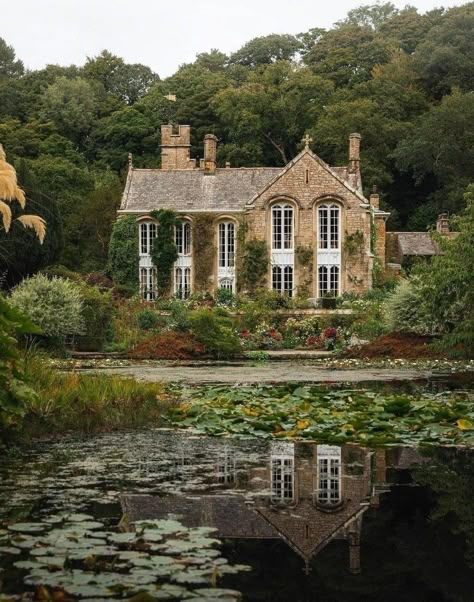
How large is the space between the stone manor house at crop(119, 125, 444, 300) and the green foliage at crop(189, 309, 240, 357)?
16.2 m

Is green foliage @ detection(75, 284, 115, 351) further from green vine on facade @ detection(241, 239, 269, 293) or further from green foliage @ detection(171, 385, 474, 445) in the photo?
green foliage @ detection(171, 385, 474, 445)

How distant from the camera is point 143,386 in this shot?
55.1 feet

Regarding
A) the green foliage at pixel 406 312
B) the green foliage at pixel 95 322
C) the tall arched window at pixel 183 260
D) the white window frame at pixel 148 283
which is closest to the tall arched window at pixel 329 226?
the tall arched window at pixel 183 260

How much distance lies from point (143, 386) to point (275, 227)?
35191 mm

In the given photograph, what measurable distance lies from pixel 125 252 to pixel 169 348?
18.5 m

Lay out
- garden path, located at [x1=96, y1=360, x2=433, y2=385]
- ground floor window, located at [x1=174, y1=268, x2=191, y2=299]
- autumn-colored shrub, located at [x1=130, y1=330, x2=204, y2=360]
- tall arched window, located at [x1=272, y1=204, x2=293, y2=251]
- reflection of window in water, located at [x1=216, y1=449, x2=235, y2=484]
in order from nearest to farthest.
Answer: reflection of window in water, located at [x1=216, y1=449, x2=235, y2=484] < garden path, located at [x1=96, y1=360, x2=433, y2=385] < autumn-colored shrub, located at [x1=130, y1=330, x2=204, y2=360] < tall arched window, located at [x1=272, y1=204, x2=293, y2=251] < ground floor window, located at [x1=174, y1=268, x2=191, y2=299]

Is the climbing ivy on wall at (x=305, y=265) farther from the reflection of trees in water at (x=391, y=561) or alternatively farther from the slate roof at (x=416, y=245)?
the reflection of trees in water at (x=391, y=561)

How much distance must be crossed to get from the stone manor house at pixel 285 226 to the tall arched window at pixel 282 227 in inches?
Answer: 2.0

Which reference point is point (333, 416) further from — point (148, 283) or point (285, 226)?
point (148, 283)

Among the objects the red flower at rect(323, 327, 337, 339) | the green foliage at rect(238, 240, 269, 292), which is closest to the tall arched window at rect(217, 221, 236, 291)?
the green foliage at rect(238, 240, 269, 292)

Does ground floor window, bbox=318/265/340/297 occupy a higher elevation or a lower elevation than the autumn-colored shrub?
higher

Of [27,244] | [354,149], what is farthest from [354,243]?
[27,244]

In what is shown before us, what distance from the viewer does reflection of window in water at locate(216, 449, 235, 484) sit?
10906mm

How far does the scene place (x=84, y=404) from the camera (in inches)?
599
